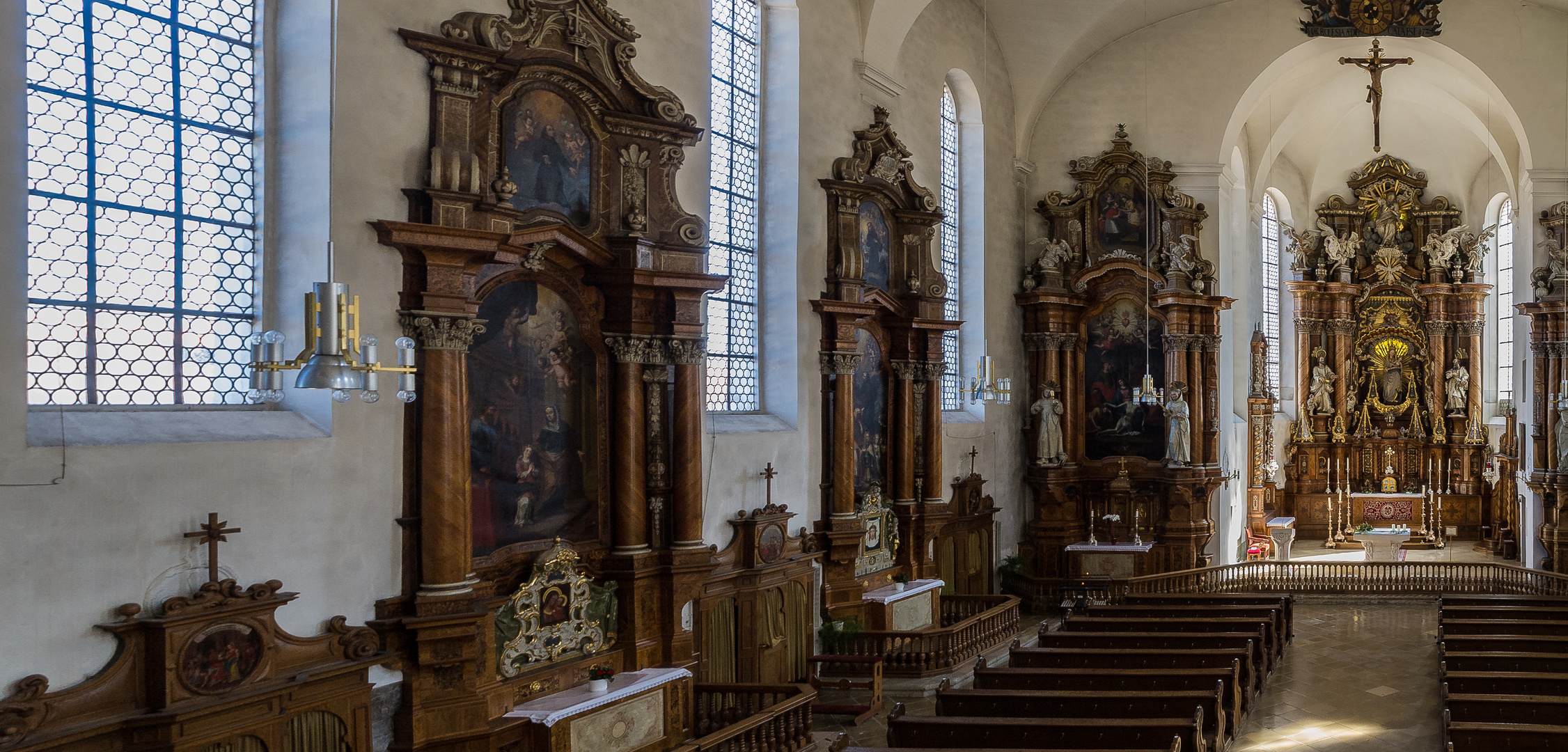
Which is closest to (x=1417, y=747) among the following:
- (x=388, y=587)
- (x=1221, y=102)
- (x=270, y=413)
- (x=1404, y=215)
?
(x=388, y=587)

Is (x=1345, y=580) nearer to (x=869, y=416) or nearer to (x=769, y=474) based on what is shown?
(x=869, y=416)

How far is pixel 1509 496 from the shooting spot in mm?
27016

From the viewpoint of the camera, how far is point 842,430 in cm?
1546

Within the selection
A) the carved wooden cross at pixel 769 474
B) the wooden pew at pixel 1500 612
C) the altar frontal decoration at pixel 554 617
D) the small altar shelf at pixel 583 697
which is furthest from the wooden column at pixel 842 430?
the wooden pew at pixel 1500 612

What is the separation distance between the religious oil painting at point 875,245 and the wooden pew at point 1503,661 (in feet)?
26.6

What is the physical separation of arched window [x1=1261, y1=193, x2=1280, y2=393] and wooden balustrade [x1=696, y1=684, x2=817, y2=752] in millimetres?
22307

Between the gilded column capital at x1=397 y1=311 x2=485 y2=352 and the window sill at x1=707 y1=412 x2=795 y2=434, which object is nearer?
Answer: the gilded column capital at x1=397 y1=311 x2=485 y2=352

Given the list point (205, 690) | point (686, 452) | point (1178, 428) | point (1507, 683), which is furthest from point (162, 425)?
point (1178, 428)

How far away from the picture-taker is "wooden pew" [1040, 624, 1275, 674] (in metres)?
13.7

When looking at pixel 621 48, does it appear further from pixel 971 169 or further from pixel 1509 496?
pixel 1509 496

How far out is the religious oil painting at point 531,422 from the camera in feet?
33.4

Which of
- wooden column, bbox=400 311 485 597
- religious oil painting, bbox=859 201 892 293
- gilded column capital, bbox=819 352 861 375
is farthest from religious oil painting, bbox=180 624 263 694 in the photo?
religious oil painting, bbox=859 201 892 293

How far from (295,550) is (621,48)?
5716mm

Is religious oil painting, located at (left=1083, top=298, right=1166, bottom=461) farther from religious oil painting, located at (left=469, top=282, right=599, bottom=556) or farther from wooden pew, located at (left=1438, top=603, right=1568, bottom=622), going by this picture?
religious oil painting, located at (left=469, top=282, right=599, bottom=556)
